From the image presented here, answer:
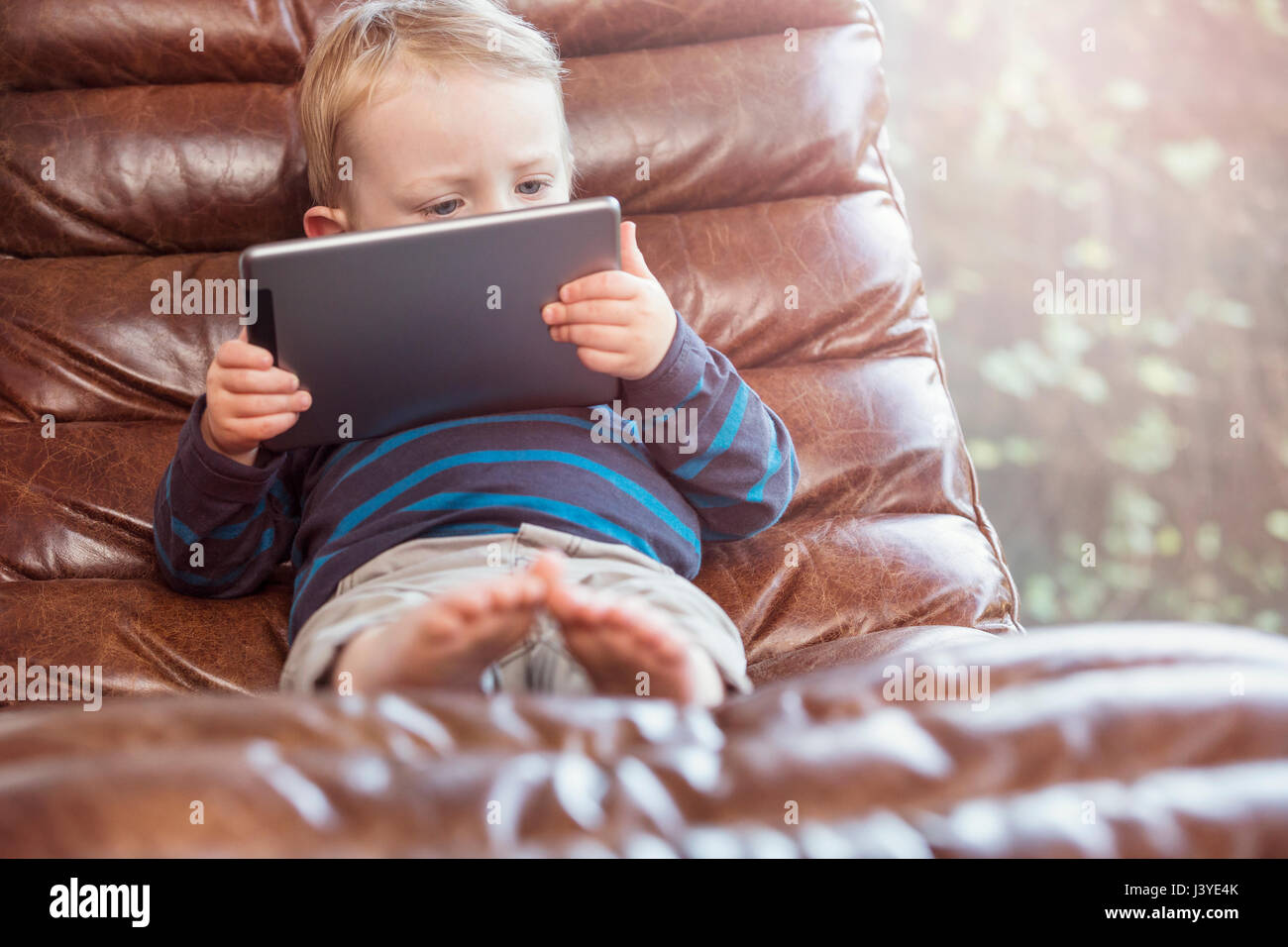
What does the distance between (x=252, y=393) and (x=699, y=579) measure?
0.48 meters

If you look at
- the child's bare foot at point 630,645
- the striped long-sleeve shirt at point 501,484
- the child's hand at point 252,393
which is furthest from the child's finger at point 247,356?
the child's bare foot at point 630,645

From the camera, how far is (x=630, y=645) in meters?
0.65

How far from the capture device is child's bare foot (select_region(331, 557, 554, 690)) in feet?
2.06

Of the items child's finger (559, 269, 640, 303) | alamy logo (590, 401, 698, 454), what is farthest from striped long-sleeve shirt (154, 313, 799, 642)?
child's finger (559, 269, 640, 303)

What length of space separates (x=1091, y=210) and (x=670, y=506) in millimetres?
1272

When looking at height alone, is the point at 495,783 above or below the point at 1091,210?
below

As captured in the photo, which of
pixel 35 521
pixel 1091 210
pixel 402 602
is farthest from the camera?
pixel 1091 210

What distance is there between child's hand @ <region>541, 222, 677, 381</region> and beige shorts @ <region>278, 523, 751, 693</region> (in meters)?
0.15

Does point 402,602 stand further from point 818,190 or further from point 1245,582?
point 1245,582

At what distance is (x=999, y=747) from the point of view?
1.58 ft

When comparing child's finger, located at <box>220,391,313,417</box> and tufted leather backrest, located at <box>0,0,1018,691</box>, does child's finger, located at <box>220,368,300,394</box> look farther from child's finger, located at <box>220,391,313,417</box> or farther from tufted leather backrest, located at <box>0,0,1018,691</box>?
tufted leather backrest, located at <box>0,0,1018,691</box>

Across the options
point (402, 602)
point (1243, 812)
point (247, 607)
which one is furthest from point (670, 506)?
point (1243, 812)
